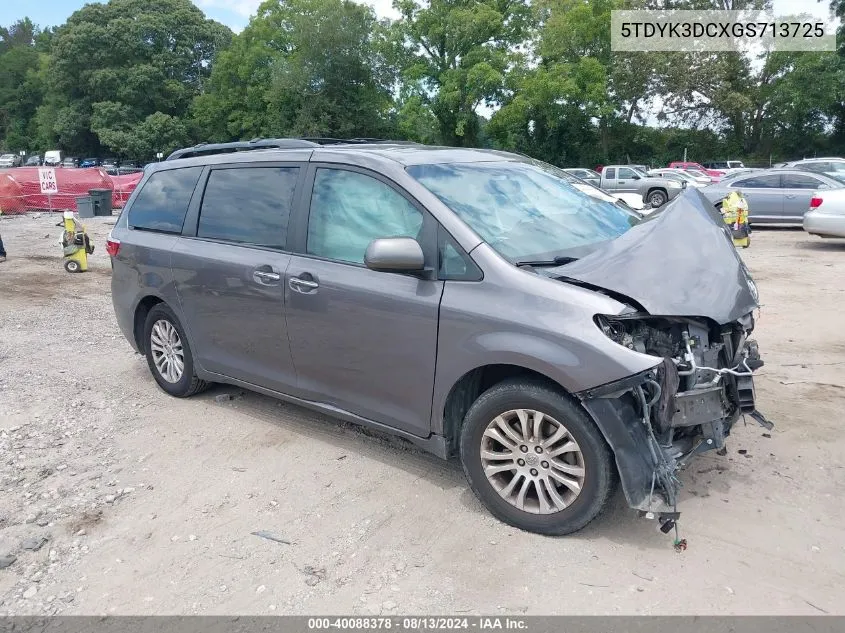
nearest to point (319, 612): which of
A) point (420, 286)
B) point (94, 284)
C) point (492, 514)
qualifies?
point (492, 514)

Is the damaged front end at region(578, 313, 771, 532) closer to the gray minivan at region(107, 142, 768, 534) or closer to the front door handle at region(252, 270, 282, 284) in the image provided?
the gray minivan at region(107, 142, 768, 534)

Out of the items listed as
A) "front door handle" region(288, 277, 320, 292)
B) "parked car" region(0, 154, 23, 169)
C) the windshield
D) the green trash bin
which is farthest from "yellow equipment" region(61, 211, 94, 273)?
"parked car" region(0, 154, 23, 169)

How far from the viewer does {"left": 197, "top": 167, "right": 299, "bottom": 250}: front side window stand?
445 cm

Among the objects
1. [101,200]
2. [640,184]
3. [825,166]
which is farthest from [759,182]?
[101,200]

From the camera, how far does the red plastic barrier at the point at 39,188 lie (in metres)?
22.6

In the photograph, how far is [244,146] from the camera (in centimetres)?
516

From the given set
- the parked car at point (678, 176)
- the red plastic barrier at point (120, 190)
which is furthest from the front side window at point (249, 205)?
the parked car at point (678, 176)

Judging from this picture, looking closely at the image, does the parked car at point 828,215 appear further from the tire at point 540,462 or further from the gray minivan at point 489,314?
the tire at point 540,462

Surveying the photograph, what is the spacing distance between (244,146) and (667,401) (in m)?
3.54

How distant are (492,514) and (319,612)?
3.41 feet

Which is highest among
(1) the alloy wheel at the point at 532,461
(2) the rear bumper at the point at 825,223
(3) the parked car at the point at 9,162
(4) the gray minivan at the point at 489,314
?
(3) the parked car at the point at 9,162

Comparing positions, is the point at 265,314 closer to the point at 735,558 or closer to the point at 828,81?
the point at 735,558

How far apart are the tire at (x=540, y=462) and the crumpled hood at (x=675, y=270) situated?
594 millimetres

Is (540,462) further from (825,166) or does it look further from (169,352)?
(825,166)
